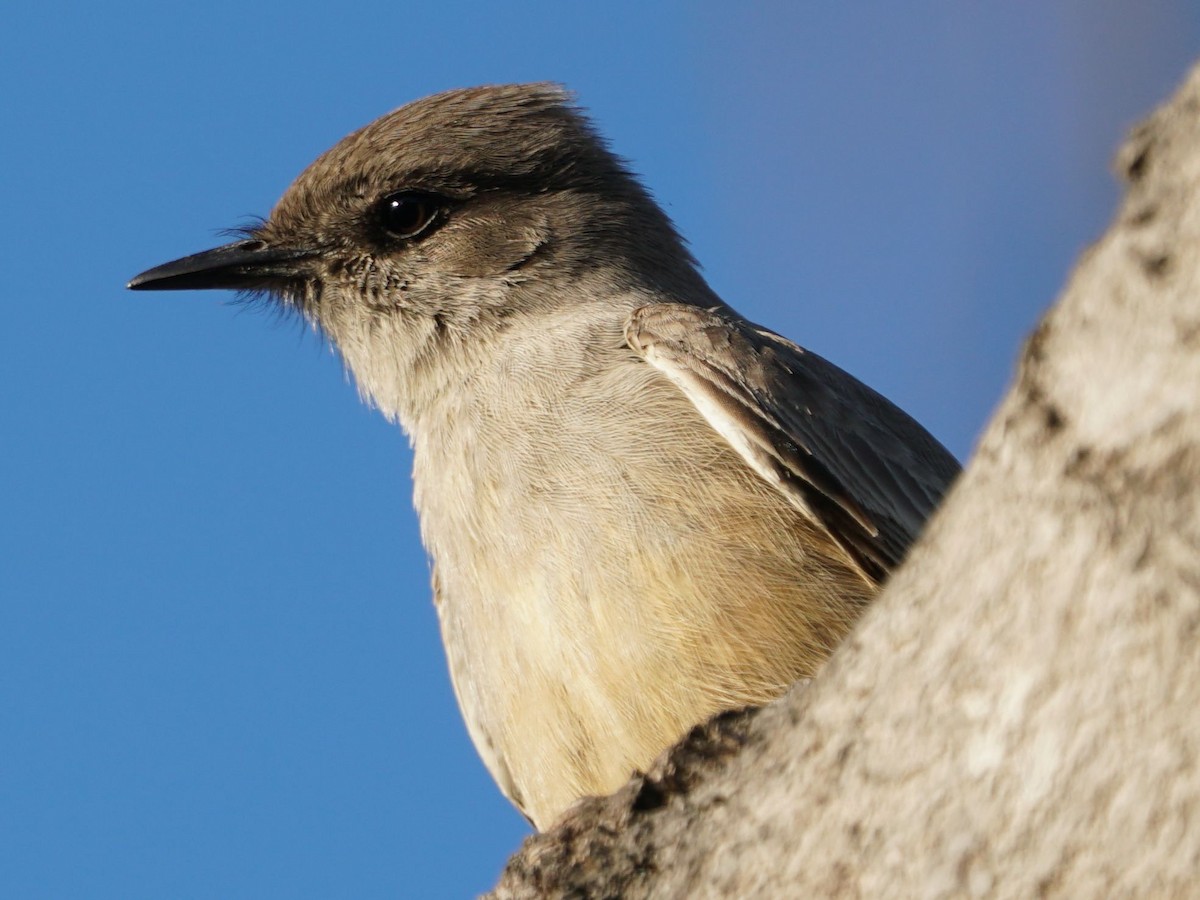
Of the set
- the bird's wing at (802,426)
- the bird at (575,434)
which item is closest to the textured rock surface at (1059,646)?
the bird at (575,434)

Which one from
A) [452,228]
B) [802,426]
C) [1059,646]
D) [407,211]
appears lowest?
[1059,646]

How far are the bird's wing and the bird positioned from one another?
0.05ft

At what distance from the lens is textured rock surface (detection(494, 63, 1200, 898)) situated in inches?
104

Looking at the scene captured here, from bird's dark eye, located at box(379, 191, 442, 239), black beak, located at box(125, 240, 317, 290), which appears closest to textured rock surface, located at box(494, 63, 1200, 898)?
bird's dark eye, located at box(379, 191, 442, 239)

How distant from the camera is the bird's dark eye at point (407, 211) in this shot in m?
8.28

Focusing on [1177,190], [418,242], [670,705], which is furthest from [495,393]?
[1177,190]

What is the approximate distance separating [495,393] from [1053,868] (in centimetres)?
463

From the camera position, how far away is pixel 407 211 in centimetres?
830

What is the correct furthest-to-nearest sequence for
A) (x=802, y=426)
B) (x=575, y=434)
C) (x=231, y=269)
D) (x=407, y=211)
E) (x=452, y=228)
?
(x=231, y=269), (x=407, y=211), (x=452, y=228), (x=802, y=426), (x=575, y=434)

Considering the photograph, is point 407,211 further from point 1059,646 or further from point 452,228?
point 1059,646

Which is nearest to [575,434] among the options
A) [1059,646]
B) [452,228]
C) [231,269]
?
[452,228]

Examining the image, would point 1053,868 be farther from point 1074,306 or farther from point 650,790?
point 650,790

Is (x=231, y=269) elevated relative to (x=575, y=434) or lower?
elevated

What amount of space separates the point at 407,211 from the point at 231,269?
1.14 meters
